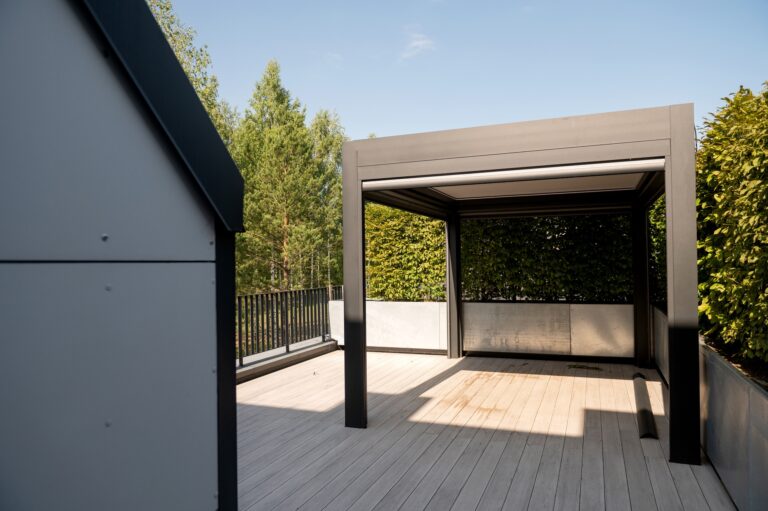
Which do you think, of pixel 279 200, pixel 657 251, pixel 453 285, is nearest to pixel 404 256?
pixel 453 285

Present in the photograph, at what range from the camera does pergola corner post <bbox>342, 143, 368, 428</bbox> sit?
471 centimetres

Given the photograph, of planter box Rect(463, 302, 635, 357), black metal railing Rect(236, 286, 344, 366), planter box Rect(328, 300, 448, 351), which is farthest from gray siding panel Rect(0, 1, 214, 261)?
planter box Rect(463, 302, 635, 357)

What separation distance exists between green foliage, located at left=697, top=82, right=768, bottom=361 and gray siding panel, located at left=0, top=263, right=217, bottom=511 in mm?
3241

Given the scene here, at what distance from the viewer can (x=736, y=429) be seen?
312 cm

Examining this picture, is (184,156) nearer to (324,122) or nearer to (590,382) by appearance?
(590,382)

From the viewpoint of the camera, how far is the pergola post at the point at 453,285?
815 cm

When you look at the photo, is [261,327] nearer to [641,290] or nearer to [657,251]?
[641,290]

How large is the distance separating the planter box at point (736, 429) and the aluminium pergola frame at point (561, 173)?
0.16 m

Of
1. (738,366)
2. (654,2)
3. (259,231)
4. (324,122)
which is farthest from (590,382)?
(324,122)

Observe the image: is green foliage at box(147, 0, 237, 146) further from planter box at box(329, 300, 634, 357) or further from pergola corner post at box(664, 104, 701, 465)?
pergola corner post at box(664, 104, 701, 465)

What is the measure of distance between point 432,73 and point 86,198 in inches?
1132

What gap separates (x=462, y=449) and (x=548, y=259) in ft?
15.5

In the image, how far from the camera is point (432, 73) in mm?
28234

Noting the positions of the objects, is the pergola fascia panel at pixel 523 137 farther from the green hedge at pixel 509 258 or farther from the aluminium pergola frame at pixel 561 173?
the green hedge at pixel 509 258
